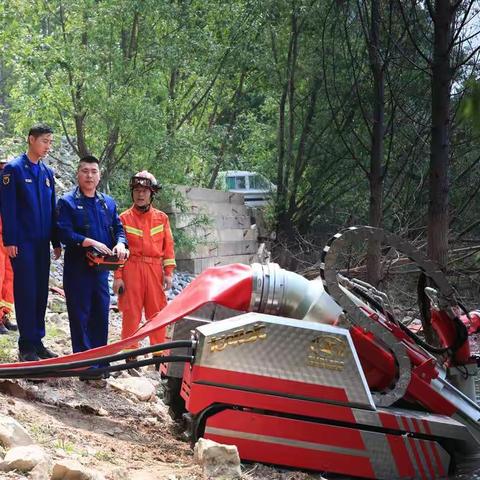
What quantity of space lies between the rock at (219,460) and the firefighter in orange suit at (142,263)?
7.92 feet

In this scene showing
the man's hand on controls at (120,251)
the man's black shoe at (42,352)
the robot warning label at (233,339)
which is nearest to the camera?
the robot warning label at (233,339)

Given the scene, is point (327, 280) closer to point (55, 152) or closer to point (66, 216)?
point (66, 216)

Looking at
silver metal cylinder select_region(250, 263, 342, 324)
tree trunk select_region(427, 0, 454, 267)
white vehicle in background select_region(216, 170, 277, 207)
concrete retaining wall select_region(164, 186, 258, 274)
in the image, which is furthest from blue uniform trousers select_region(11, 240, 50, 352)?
white vehicle in background select_region(216, 170, 277, 207)

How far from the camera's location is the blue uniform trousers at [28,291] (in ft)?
17.3

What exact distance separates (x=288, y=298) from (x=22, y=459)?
209 centimetres

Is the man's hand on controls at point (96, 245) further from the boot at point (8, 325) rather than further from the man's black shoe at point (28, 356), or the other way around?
the boot at point (8, 325)

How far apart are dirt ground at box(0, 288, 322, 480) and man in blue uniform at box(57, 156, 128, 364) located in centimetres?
41

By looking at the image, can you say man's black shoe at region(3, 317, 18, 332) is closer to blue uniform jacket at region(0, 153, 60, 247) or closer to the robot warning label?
blue uniform jacket at region(0, 153, 60, 247)

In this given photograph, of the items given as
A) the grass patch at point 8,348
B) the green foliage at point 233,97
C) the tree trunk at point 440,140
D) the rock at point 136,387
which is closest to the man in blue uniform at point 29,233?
the grass patch at point 8,348

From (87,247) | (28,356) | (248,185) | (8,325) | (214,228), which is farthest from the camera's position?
(248,185)

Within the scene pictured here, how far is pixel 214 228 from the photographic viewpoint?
1655 centimetres

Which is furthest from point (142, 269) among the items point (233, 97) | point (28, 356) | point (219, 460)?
point (233, 97)

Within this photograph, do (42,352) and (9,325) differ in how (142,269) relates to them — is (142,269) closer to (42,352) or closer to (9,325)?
(42,352)

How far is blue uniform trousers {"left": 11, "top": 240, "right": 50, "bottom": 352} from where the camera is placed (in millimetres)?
5266
